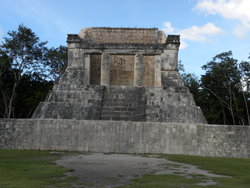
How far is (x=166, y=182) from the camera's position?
4.59 metres

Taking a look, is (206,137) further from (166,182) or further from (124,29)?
(124,29)

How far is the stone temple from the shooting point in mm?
11836

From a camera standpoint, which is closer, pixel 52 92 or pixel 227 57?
pixel 52 92

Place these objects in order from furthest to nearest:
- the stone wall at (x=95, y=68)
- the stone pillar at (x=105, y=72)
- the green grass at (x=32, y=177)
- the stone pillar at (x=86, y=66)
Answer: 1. the stone wall at (x=95, y=68)
2. the stone pillar at (x=86, y=66)
3. the stone pillar at (x=105, y=72)
4. the green grass at (x=32, y=177)

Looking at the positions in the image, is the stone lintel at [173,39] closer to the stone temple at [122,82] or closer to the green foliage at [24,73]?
the stone temple at [122,82]

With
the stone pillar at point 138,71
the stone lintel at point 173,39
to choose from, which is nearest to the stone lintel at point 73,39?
the stone pillar at point 138,71

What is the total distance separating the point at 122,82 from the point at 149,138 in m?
7.28

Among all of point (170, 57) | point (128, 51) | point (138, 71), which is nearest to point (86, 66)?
point (128, 51)

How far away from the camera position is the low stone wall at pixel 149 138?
30.2 feet

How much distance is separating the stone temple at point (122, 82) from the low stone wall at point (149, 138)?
209 centimetres

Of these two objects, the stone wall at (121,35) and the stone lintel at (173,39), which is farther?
the stone wall at (121,35)

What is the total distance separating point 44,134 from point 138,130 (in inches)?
117

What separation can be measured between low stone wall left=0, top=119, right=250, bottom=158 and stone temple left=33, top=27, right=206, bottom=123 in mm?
2088

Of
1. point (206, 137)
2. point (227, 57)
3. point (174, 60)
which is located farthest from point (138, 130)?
point (227, 57)
